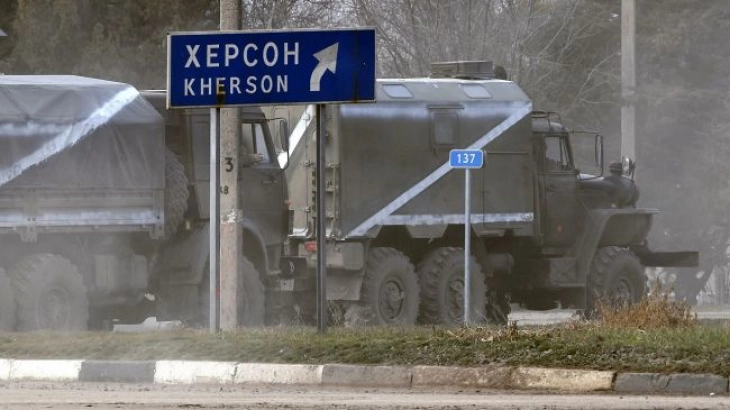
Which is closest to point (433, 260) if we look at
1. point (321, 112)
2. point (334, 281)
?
point (334, 281)

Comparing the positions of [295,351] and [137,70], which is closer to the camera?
[295,351]

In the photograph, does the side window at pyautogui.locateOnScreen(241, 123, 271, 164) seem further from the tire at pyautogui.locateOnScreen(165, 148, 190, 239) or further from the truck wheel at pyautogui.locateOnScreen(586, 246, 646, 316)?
the truck wheel at pyautogui.locateOnScreen(586, 246, 646, 316)

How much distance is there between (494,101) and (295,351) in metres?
11.9

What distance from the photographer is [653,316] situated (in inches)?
632

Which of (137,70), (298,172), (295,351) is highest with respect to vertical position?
(137,70)

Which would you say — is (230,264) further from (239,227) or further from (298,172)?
(298,172)

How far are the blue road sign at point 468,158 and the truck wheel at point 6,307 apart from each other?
5327mm

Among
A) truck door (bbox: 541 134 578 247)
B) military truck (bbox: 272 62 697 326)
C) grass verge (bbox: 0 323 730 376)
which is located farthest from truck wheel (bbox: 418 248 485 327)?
grass verge (bbox: 0 323 730 376)

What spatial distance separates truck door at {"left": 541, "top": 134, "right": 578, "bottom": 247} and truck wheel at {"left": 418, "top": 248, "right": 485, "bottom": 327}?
5.37ft

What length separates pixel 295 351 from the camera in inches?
573

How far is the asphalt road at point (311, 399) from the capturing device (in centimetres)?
1148

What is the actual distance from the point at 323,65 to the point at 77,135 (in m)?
7.51

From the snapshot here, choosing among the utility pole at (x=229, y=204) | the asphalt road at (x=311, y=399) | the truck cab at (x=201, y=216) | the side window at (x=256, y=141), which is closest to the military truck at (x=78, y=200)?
the truck cab at (x=201, y=216)

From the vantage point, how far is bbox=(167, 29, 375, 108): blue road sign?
15.5 m
